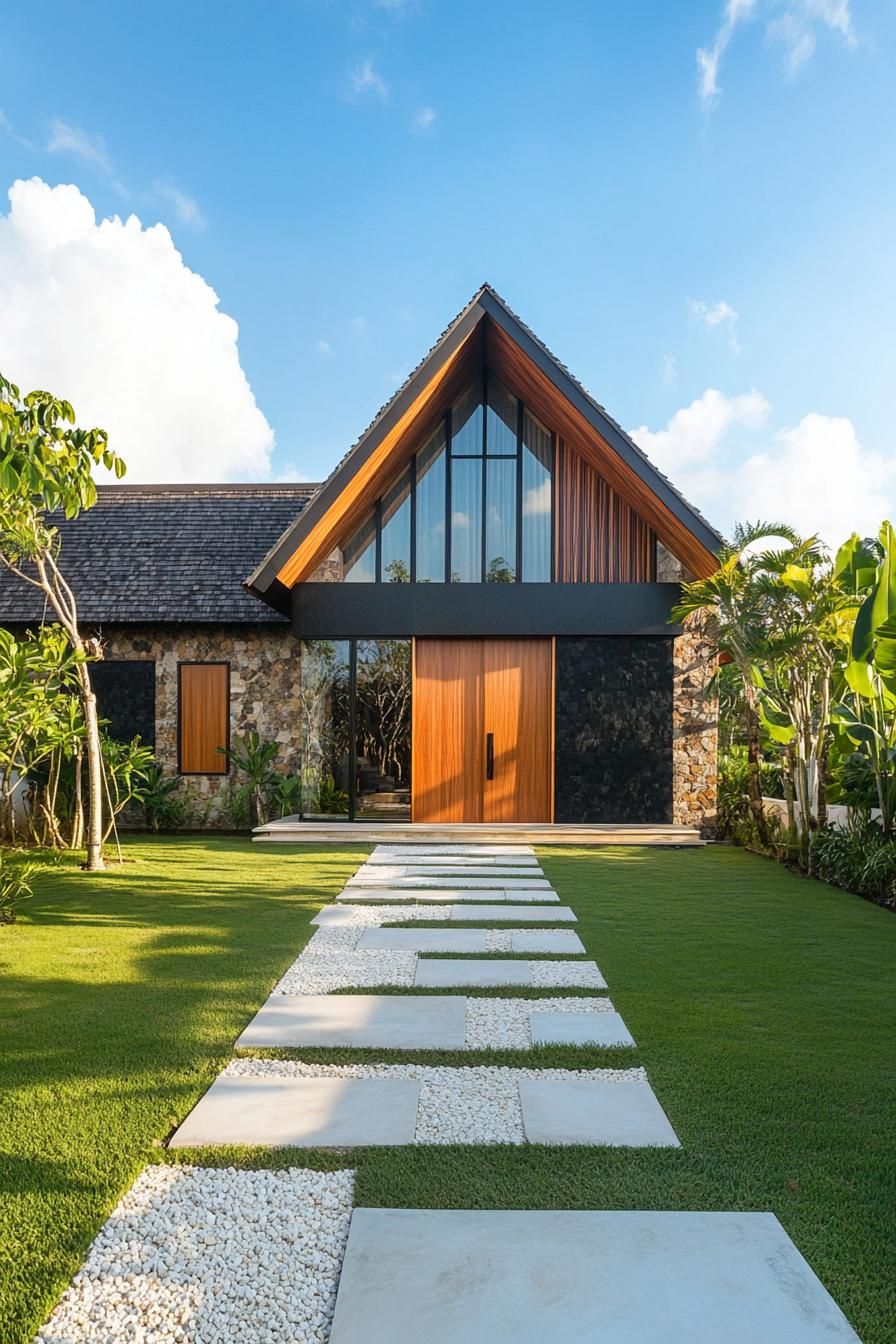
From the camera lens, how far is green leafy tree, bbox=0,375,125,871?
11.7 ft

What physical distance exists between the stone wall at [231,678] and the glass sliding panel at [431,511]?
2.36 meters

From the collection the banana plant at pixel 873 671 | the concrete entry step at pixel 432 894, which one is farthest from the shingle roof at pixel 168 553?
the banana plant at pixel 873 671

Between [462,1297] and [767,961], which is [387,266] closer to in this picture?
[767,961]

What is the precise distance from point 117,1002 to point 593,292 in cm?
1467

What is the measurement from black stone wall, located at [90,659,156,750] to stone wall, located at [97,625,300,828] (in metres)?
0.11

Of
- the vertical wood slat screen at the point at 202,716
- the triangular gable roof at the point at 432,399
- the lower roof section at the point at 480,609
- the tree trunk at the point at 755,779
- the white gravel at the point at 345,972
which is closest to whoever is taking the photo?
the white gravel at the point at 345,972

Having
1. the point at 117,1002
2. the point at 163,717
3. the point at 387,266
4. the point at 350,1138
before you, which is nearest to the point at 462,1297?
the point at 350,1138

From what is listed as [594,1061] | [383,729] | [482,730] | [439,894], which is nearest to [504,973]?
[594,1061]

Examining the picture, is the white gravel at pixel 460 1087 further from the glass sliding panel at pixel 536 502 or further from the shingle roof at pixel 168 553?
the shingle roof at pixel 168 553

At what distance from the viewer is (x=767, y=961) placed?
541 centimetres

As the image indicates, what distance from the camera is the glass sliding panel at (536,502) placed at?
12.4m

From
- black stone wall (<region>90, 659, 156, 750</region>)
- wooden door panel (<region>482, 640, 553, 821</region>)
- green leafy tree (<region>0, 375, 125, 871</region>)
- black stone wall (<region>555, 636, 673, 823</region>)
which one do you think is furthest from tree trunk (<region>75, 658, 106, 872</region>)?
black stone wall (<region>555, 636, 673, 823</region>)

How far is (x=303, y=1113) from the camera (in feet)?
10.1

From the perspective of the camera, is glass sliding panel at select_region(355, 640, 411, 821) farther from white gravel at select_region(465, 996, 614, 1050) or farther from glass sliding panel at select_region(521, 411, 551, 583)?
white gravel at select_region(465, 996, 614, 1050)
